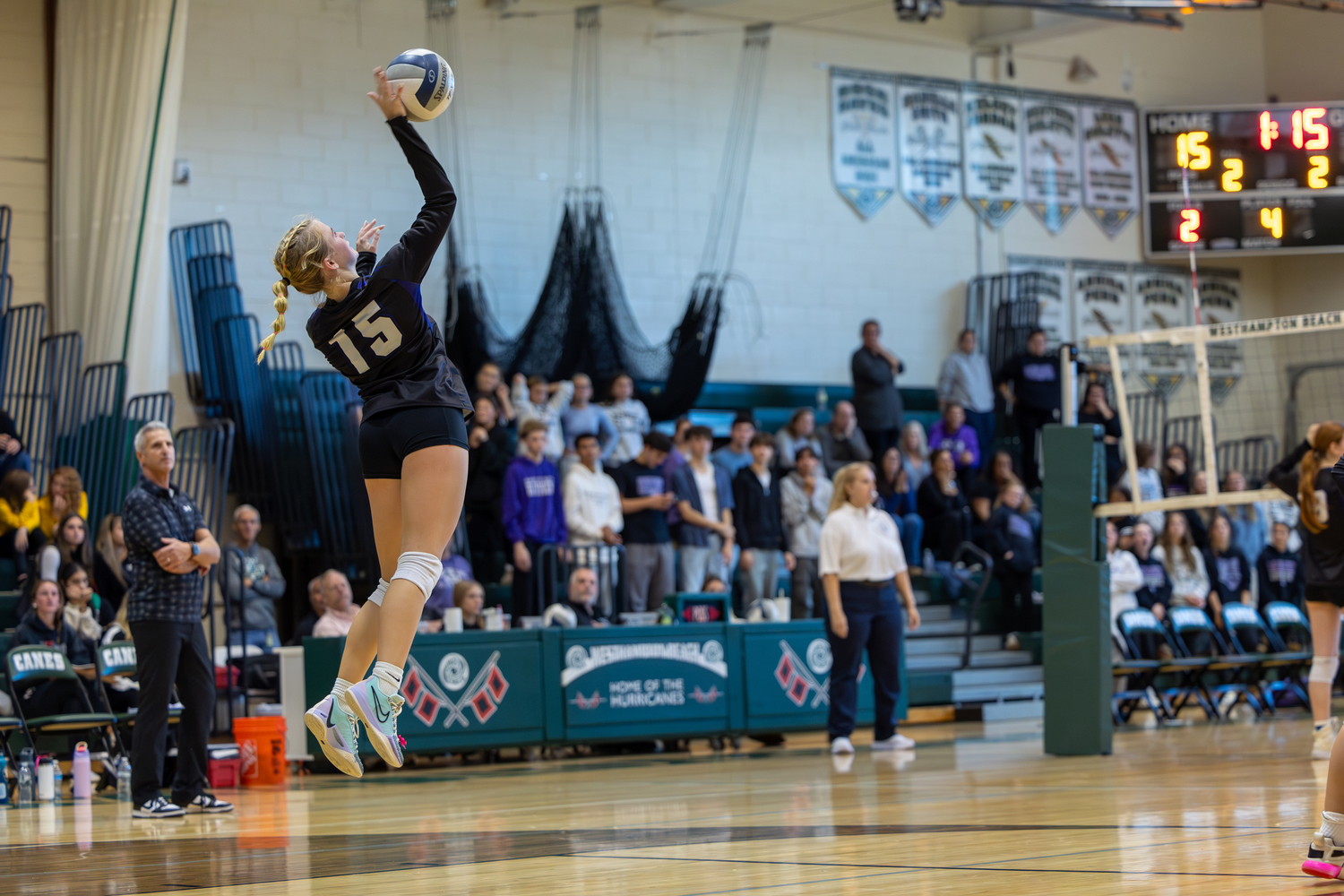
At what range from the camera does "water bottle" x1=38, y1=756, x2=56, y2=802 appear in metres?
9.01

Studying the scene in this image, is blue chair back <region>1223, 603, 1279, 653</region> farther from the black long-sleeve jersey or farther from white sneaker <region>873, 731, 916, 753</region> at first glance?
the black long-sleeve jersey

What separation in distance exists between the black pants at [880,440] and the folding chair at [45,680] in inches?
362

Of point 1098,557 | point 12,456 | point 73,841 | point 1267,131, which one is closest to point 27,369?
point 12,456

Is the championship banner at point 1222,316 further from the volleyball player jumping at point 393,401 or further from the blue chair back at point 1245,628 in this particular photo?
the volleyball player jumping at point 393,401

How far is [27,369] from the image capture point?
13.4 meters

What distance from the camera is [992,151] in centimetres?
2012

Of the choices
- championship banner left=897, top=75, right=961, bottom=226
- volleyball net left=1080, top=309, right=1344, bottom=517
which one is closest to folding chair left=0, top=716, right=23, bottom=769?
championship banner left=897, top=75, right=961, bottom=226

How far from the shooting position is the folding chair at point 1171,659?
1366 cm

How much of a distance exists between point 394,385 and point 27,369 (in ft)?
31.9

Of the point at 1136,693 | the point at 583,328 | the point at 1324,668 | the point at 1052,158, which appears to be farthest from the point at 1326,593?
the point at 1052,158

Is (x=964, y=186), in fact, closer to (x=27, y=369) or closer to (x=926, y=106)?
(x=926, y=106)

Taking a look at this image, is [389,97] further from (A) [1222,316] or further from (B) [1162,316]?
(A) [1222,316]

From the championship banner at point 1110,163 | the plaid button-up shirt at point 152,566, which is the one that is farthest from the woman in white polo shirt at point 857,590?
the championship banner at point 1110,163

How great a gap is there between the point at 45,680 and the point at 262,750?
1.43 meters
